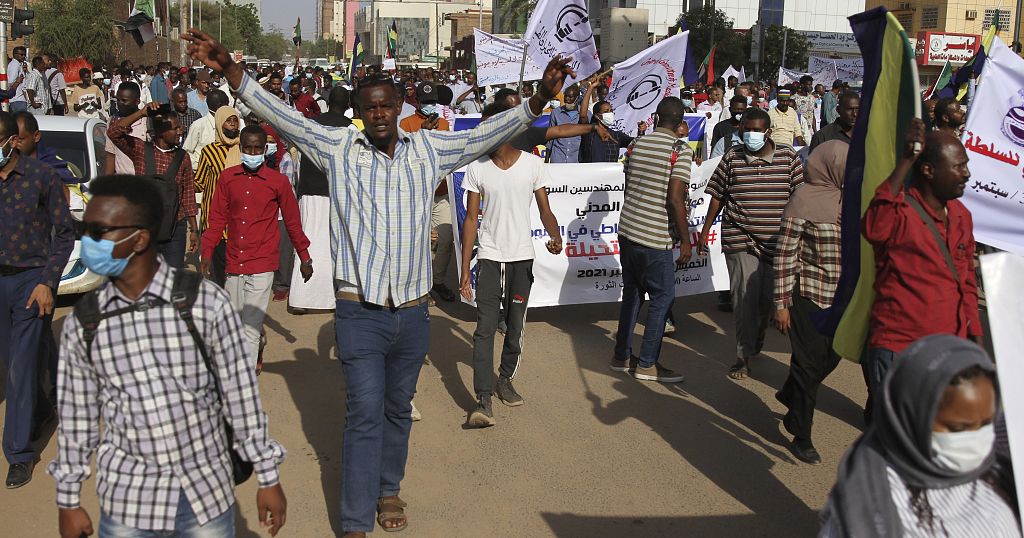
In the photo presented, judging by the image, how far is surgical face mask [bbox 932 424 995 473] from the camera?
2.50 meters

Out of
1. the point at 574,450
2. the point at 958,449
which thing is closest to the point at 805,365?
the point at 574,450

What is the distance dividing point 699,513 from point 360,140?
2.44 m

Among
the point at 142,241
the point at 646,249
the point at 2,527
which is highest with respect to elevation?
the point at 142,241

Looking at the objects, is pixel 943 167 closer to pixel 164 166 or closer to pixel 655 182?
pixel 655 182

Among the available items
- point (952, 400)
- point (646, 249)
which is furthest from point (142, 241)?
point (646, 249)

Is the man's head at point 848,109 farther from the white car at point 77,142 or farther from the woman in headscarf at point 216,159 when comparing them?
the white car at point 77,142

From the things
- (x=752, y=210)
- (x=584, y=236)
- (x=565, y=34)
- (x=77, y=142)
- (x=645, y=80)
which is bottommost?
(x=584, y=236)

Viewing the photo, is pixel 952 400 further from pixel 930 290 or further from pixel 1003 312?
pixel 930 290

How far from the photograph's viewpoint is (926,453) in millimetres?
2494

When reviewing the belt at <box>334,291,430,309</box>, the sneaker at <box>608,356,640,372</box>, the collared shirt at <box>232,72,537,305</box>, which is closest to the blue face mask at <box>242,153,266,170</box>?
the collared shirt at <box>232,72,537,305</box>

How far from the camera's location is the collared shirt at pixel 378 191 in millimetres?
4438

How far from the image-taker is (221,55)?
3.98 metres

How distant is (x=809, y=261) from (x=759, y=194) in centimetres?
143

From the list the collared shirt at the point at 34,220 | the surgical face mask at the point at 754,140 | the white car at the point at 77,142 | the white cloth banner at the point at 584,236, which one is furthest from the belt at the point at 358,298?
the white car at the point at 77,142
